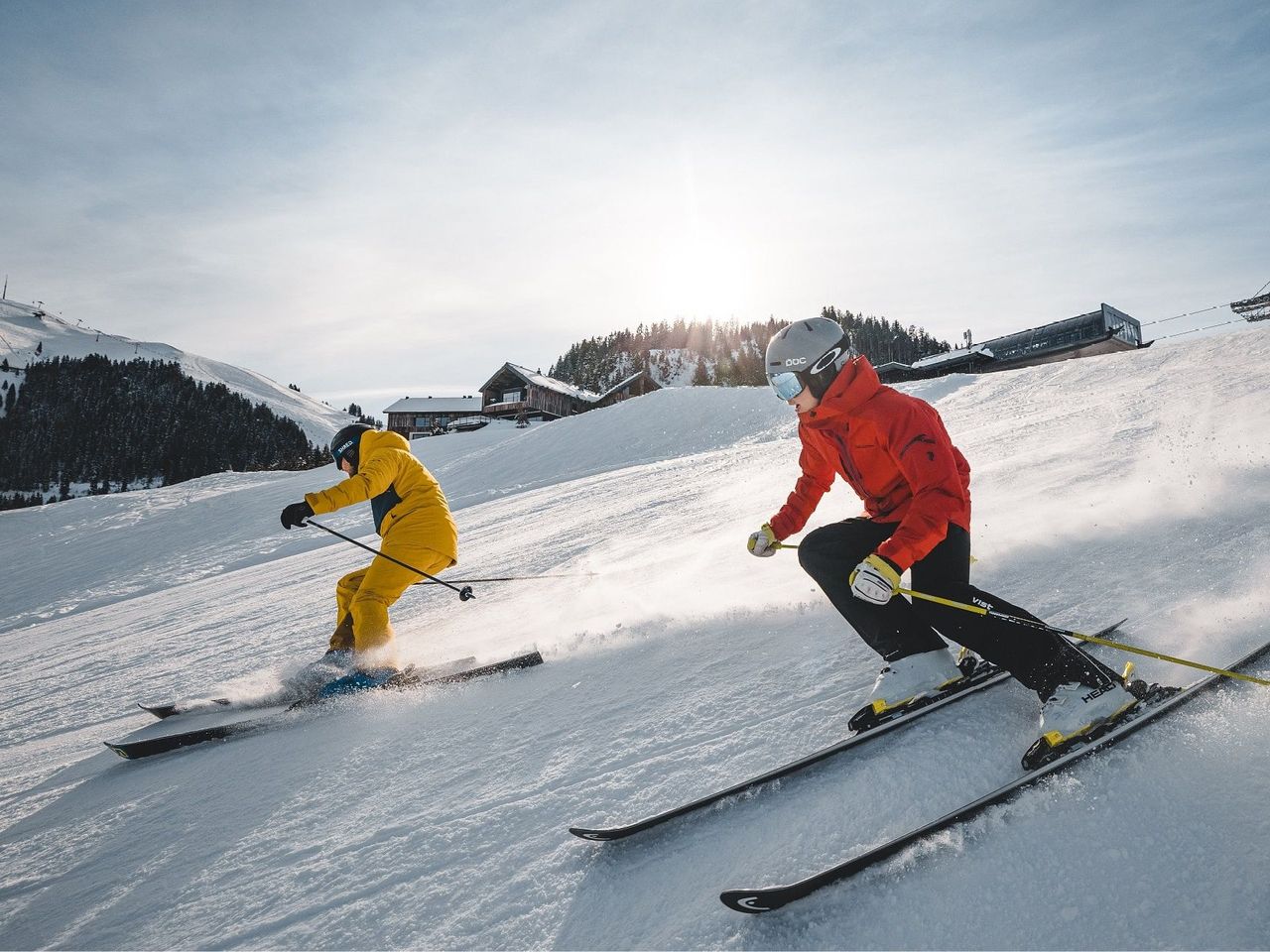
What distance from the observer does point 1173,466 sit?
5.14 meters

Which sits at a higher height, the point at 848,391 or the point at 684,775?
the point at 848,391

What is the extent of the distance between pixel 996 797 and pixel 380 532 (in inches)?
173

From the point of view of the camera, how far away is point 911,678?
2.60 m

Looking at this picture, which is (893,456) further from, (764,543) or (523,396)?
(523,396)

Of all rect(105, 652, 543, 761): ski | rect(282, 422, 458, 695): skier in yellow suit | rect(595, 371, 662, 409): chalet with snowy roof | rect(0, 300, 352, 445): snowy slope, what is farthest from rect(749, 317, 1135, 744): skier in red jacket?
rect(0, 300, 352, 445): snowy slope

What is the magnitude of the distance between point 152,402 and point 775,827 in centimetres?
12411

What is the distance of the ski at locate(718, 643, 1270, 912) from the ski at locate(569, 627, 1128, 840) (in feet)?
1.46

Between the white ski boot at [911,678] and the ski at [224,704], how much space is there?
2.63m

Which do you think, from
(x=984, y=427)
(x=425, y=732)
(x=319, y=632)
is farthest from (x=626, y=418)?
(x=425, y=732)

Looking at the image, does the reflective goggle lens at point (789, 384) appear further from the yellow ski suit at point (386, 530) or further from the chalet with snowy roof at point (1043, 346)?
the chalet with snowy roof at point (1043, 346)

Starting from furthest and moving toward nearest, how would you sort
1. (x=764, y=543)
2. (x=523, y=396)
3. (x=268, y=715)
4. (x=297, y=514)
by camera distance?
(x=523, y=396) → (x=297, y=514) → (x=268, y=715) → (x=764, y=543)

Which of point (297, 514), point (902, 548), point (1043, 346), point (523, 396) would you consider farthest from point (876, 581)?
point (523, 396)

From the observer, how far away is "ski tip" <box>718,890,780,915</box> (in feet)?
5.44

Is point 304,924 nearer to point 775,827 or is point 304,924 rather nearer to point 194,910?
point 194,910
